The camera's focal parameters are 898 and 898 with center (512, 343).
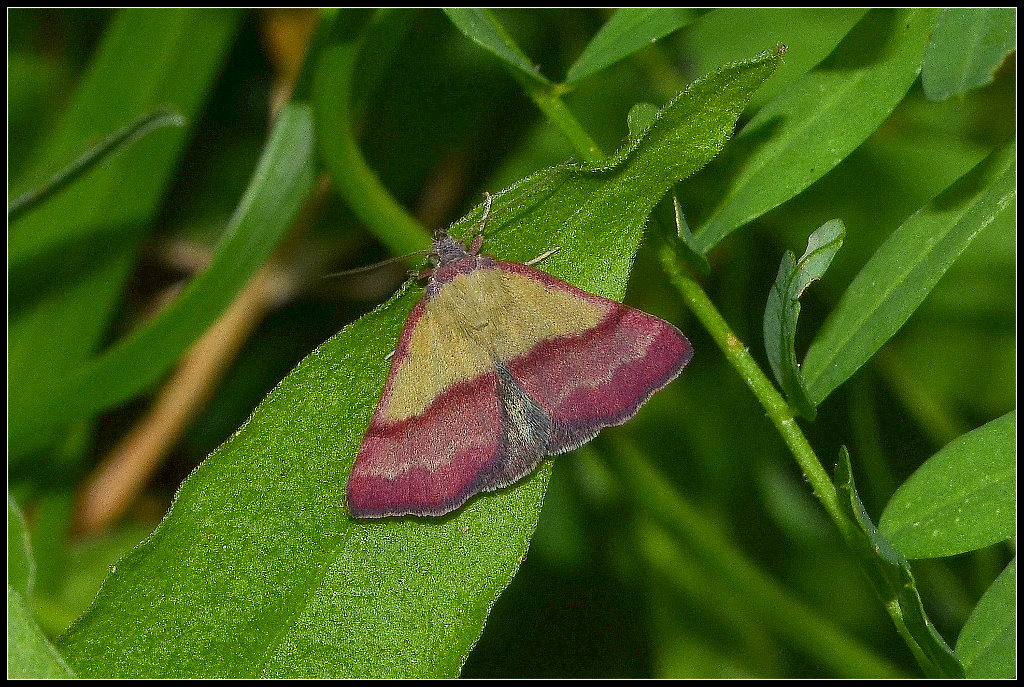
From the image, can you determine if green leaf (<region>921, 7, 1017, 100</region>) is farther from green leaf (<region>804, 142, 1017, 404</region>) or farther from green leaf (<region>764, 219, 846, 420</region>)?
green leaf (<region>764, 219, 846, 420</region>)

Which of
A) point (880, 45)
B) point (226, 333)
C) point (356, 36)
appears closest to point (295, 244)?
point (226, 333)

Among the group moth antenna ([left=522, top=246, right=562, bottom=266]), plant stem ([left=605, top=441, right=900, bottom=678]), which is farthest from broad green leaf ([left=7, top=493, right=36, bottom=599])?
plant stem ([left=605, top=441, right=900, bottom=678])

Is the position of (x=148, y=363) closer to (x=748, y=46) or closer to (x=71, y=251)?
(x=71, y=251)

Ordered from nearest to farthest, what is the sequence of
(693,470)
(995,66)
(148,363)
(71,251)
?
1. (995,66)
2. (148,363)
3. (71,251)
4. (693,470)

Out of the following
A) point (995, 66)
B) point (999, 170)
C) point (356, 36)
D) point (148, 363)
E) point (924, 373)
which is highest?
point (356, 36)

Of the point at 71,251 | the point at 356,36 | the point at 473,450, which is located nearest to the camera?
the point at 473,450

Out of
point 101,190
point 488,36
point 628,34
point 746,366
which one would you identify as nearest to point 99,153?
point 101,190

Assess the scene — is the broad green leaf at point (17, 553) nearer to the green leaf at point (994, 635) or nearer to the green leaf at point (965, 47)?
the green leaf at point (994, 635)
